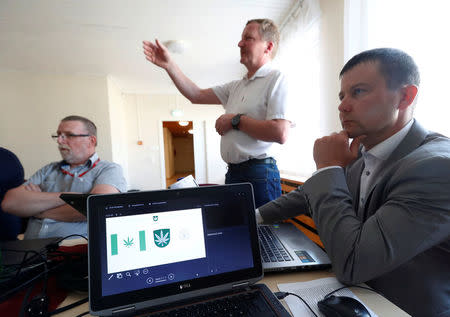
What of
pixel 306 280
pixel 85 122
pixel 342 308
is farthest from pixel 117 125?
pixel 342 308

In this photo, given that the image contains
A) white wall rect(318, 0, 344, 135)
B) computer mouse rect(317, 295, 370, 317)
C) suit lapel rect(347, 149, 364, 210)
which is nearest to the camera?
computer mouse rect(317, 295, 370, 317)

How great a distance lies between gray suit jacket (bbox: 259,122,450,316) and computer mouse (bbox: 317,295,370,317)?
0.10 m

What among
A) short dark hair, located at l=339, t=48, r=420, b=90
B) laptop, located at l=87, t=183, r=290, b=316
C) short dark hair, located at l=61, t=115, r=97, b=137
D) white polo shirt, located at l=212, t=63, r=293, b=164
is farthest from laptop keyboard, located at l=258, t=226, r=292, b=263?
short dark hair, located at l=61, t=115, r=97, b=137

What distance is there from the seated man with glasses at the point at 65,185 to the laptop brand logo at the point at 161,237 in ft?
3.11

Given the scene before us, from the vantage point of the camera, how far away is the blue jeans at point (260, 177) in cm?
127

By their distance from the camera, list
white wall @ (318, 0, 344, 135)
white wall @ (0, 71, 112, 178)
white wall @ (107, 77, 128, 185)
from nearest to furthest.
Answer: white wall @ (318, 0, 344, 135)
white wall @ (0, 71, 112, 178)
white wall @ (107, 77, 128, 185)

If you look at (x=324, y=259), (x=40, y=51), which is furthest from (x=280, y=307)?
(x=40, y=51)

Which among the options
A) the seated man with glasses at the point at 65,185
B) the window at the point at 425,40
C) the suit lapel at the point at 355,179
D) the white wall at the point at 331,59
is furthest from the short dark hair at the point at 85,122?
the window at the point at 425,40

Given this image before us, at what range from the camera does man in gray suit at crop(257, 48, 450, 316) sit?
51 centimetres

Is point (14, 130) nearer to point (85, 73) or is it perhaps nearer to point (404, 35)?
point (85, 73)

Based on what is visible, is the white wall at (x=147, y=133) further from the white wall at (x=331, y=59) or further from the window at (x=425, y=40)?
the window at (x=425, y=40)

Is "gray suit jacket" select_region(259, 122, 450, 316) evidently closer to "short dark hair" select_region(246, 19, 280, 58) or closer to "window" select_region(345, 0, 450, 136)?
"window" select_region(345, 0, 450, 136)

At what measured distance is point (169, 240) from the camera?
1.74 feet

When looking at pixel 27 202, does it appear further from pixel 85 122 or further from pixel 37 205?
pixel 85 122
